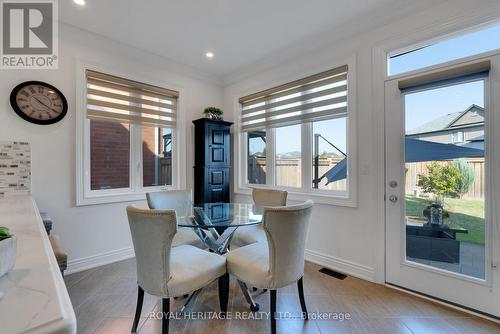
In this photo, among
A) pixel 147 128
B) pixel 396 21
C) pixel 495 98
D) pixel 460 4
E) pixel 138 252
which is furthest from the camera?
pixel 147 128

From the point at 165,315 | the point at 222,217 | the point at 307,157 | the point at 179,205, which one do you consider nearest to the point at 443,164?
the point at 307,157

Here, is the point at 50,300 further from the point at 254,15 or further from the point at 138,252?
the point at 254,15

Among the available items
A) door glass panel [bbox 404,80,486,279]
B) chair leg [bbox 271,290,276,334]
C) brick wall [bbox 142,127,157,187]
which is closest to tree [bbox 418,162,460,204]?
door glass panel [bbox 404,80,486,279]

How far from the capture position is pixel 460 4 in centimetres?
193

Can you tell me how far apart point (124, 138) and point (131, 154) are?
228 millimetres

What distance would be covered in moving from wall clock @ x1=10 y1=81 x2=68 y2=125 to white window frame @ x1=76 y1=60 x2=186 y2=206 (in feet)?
0.55

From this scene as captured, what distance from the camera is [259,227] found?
265 cm

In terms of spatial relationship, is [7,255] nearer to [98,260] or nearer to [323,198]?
[98,260]

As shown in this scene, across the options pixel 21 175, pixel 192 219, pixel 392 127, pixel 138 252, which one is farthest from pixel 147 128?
pixel 392 127

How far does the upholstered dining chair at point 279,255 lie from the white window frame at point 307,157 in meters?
1.17

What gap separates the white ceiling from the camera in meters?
2.22

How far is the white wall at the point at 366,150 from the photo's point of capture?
207 centimetres

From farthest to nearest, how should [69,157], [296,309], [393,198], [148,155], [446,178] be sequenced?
[148,155] → [69,157] → [393,198] → [446,178] → [296,309]

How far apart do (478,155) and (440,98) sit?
57cm
